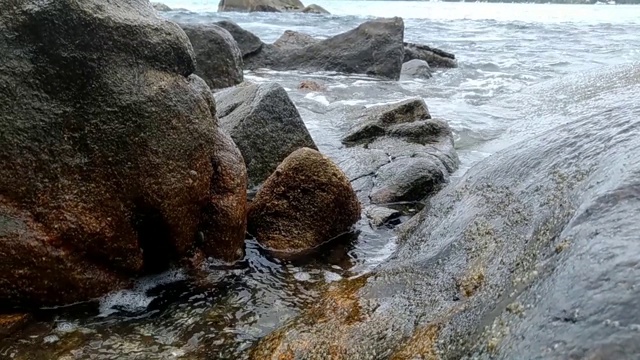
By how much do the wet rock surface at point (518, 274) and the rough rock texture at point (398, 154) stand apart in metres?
1.57

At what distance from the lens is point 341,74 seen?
A: 50.7 feet

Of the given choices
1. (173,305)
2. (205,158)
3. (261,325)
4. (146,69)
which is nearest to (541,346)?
(261,325)

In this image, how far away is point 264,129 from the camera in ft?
20.6

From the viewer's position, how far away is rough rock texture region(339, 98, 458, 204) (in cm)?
607

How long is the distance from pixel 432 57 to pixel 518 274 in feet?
53.5

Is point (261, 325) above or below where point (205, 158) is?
below

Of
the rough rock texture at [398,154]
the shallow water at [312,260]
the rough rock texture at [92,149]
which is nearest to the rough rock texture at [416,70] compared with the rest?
the shallow water at [312,260]

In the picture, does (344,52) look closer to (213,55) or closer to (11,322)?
(213,55)

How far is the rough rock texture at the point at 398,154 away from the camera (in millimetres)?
6070

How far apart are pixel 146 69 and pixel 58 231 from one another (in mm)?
1271

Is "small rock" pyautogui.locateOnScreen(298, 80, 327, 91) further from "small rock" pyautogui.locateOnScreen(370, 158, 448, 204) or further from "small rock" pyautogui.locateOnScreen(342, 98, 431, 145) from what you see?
"small rock" pyautogui.locateOnScreen(370, 158, 448, 204)

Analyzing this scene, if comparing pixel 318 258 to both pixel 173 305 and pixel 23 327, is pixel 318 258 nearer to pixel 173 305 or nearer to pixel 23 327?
pixel 173 305

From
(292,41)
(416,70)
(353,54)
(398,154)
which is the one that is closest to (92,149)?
(398,154)

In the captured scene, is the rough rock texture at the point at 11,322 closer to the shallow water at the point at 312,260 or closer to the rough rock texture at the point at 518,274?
the shallow water at the point at 312,260
